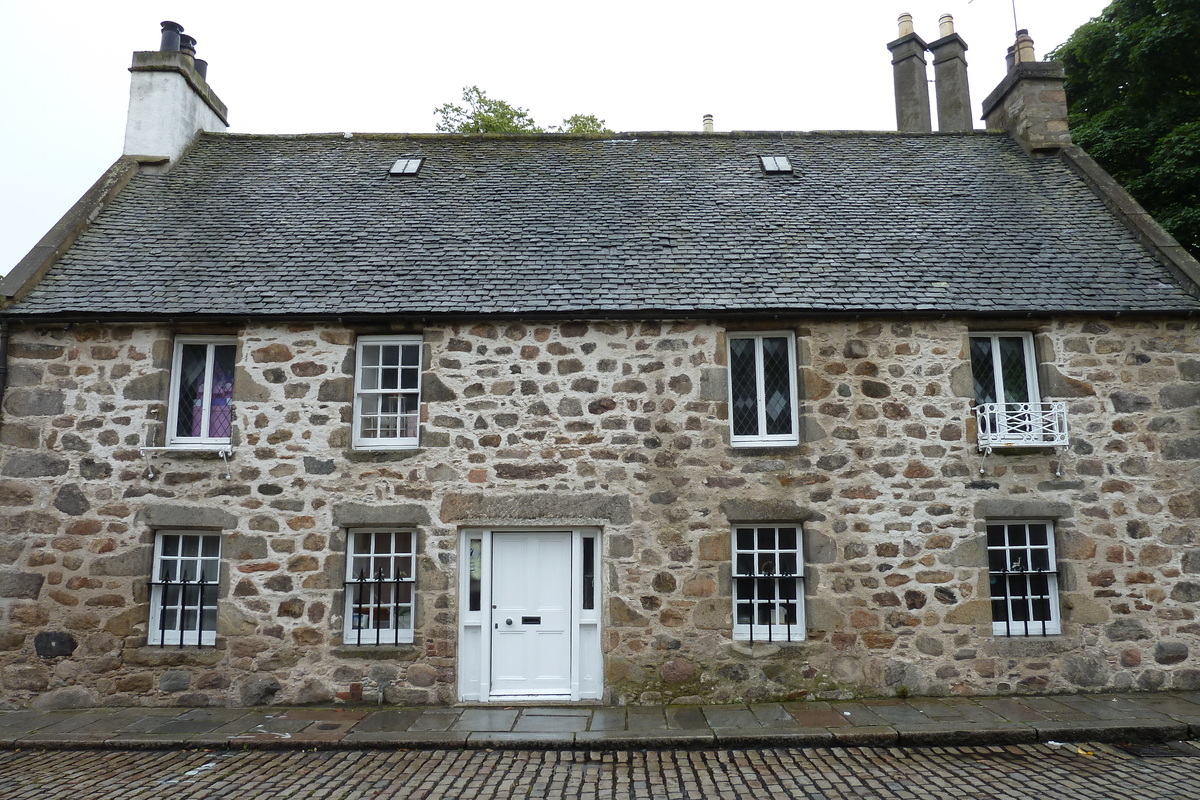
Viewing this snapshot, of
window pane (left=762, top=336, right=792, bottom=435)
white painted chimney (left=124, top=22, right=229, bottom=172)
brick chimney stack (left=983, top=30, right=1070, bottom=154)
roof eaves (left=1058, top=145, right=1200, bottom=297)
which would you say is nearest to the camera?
window pane (left=762, top=336, right=792, bottom=435)

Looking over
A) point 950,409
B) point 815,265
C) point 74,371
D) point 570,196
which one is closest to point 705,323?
point 815,265

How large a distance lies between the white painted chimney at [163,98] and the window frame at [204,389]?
4531mm

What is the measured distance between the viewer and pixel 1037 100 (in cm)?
1177

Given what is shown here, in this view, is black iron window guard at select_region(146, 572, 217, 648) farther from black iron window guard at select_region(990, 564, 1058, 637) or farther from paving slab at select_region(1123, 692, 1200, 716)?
paving slab at select_region(1123, 692, 1200, 716)

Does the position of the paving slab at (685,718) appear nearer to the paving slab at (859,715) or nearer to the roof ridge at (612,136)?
the paving slab at (859,715)

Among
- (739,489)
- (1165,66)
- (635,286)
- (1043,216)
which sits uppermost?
(1165,66)

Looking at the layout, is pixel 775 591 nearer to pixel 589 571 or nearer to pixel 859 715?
→ pixel 859 715

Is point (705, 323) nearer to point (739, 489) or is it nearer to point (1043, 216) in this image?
point (739, 489)

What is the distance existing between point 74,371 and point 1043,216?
1274 cm

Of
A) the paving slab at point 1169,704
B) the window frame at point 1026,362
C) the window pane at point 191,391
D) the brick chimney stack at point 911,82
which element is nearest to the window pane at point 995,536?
the window frame at point 1026,362

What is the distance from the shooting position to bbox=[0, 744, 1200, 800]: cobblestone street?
566 centimetres

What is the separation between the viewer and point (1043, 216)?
10141 mm

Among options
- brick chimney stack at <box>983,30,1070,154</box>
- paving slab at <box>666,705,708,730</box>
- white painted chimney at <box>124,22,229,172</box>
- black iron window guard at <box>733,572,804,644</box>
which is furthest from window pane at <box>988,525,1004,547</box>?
white painted chimney at <box>124,22,229,172</box>

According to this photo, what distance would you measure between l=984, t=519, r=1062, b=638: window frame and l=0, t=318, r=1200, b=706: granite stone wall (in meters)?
0.14
